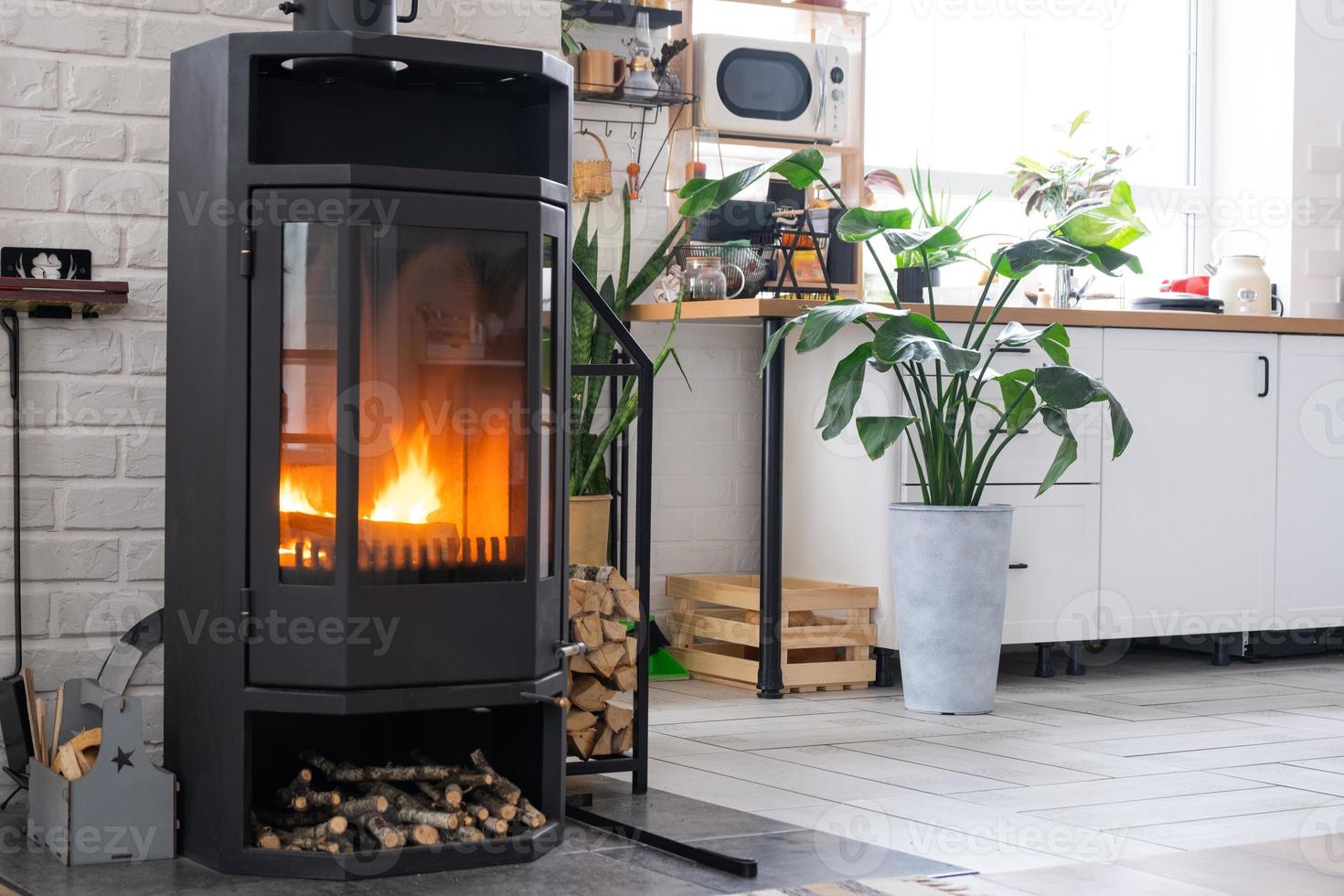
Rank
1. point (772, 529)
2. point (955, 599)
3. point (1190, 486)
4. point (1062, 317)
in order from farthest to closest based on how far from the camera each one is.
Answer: point (1190, 486) < point (1062, 317) < point (772, 529) < point (955, 599)

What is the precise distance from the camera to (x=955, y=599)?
3.65 metres

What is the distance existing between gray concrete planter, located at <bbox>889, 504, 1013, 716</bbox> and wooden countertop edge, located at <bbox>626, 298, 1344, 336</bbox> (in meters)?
0.54

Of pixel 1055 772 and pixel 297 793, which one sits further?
pixel 1055 772

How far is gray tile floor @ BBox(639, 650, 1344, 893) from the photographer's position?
7.75ft

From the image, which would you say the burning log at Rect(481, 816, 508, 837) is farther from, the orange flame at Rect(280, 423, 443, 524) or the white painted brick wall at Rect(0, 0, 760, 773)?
the white painted brick wall at Rect(0, 0, 760, 773)

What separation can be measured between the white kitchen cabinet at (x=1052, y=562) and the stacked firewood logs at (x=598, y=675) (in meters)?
1.48

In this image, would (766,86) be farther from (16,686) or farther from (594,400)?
(16,686)

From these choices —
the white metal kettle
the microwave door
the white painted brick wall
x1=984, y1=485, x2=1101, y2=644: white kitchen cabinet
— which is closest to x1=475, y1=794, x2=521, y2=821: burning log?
the white painted brick wall

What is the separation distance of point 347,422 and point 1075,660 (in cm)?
268

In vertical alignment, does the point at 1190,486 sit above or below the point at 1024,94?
below

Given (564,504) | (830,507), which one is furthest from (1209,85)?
(564,504)

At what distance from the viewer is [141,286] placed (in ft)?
8.63

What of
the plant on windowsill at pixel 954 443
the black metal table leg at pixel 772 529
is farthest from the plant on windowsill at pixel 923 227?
the black metal table leg at pixel 772 529

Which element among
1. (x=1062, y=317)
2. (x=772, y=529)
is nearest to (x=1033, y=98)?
(x=1062, y=317)
